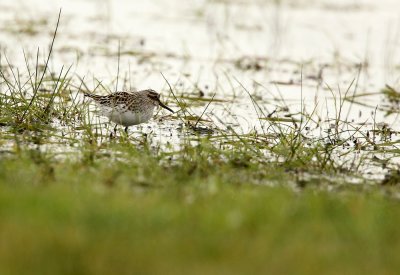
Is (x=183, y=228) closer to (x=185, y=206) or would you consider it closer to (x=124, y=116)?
(x=185, y=206)

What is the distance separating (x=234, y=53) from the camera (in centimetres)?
1669

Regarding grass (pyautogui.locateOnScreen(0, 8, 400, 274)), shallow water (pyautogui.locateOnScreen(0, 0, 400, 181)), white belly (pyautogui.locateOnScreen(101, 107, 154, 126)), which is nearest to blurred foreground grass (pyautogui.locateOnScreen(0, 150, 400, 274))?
grass (pyautogui.locateOnScreen(0, 8, 400, 274))

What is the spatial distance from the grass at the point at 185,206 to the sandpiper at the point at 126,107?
13.7 inches

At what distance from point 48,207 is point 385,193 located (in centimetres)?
324

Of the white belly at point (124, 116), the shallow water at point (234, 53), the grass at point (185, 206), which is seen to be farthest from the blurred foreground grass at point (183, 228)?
the white belly at point (124, 116)

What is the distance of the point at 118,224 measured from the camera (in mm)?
6051

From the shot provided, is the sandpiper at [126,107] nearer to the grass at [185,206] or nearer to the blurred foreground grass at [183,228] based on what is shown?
the grass at [185,206]

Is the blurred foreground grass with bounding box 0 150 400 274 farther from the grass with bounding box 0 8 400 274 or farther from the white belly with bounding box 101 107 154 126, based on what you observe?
the white belly with bounding box 101 107 154 126

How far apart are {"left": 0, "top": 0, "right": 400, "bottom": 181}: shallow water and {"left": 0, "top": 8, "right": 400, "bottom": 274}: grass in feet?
2.51

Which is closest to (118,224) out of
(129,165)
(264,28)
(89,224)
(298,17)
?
(89,224)

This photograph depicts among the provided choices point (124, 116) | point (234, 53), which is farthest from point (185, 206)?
point (234, 53)

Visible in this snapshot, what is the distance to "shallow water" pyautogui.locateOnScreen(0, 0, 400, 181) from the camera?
12.1m

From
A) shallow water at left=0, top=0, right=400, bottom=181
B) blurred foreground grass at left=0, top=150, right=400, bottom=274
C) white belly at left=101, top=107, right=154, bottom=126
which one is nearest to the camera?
blurred foreground grass at left=0, top=150, right=400, bottom=274

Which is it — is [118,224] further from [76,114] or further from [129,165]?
[76,114]
